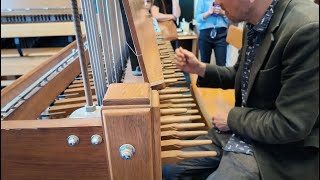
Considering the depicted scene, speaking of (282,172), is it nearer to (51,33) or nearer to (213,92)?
(213,92)

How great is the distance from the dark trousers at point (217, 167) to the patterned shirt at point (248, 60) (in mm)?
26

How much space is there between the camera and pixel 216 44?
275cm

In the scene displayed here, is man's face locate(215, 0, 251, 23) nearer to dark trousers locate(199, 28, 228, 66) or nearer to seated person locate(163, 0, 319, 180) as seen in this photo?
seated person locate(163, 0, 319, 180)

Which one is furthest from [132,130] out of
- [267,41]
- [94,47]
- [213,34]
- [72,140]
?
[213,34]

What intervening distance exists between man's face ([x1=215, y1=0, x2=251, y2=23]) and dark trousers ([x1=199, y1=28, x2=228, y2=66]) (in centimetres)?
170

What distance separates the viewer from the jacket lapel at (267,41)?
0.85 m

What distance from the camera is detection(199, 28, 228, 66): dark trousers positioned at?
105 inches

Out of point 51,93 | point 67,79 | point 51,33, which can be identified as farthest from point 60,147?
point 51,33

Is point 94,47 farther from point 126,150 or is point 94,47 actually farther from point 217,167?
point 217,167

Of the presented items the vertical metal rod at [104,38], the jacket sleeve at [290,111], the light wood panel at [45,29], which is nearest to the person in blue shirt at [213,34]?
the light wood panel at [45,29]

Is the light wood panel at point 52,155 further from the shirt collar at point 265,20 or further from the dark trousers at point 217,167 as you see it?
the shirt collar at point 265,20

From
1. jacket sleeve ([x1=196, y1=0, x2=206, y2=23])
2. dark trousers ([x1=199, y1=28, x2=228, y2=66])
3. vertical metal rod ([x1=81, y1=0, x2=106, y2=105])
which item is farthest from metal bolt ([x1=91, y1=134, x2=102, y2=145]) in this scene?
dark trousers ([x1=199, y1=28, x2=228, y2=66])

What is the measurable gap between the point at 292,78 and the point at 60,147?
2.01ft

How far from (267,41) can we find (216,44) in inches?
75.9
